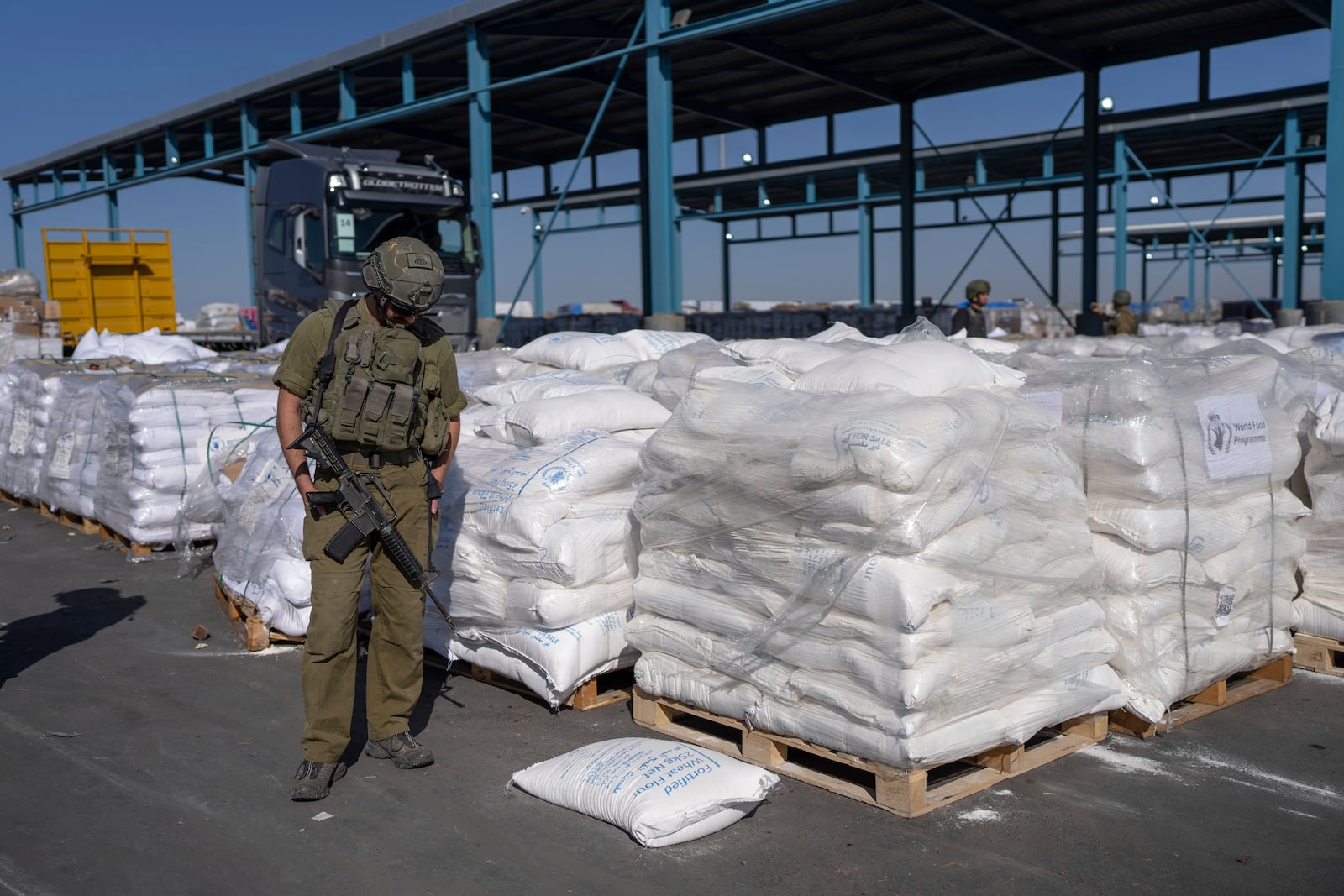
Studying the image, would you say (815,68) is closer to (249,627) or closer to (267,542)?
(267,542)

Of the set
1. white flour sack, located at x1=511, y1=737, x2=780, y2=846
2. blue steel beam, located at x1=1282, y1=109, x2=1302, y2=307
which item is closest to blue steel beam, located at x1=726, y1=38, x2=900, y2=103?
blue steel beam, located at x1=1282, y1=109, x2=1302, y2=307

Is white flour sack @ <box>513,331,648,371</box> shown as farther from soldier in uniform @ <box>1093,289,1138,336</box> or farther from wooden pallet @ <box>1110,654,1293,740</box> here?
soldier in uniform @ <box>1093,289,1138,336</box>

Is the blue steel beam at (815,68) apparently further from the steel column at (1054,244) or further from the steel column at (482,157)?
the steel column at (1054,244)

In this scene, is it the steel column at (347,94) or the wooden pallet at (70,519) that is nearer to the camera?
the wooden pallet at (70,519)

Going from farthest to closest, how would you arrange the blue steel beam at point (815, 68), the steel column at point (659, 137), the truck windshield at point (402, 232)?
the blue steel beam at point (815, 68) → the steel column at point (659, 137) → the truck windshield at point (402, 232)

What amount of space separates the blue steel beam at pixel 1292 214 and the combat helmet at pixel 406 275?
57.0 ft

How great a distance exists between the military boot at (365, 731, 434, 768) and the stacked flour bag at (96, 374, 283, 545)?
365 cm

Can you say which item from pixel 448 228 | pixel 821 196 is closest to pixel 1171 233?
pixel 821 196

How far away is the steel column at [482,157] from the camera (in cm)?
1362

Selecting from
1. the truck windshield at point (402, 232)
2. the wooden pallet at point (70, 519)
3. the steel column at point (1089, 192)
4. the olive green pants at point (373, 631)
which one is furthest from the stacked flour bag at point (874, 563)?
the steel column at point (1089, 192)

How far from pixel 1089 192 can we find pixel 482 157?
7.98 m

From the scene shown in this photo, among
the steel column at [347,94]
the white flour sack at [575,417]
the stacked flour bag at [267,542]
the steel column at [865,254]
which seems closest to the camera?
the white flour sack at [575,417]

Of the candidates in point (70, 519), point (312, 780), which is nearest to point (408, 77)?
point (70, 519)

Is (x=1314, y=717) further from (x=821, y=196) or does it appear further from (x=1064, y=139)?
(x=821, y=196)
